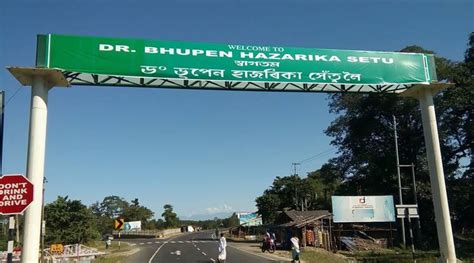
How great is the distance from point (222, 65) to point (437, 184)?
29.8 ft

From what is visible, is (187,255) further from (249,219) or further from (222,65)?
(249,219)

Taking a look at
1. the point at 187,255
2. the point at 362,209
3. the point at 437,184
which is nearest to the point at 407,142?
the point at 362,209

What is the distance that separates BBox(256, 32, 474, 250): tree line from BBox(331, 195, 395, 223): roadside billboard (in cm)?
661

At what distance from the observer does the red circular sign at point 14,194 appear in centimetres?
965

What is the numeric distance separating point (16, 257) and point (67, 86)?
810 inches

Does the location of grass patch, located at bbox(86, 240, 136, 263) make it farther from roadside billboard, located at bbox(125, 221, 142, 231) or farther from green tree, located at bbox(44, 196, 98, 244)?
roadside billboard, located at bbox(125, 221, 142, 231)

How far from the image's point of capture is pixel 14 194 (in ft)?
31.9

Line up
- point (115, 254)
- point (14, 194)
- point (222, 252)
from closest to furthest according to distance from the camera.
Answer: point (14, 194) < point (222, 252) < point (115, 254)

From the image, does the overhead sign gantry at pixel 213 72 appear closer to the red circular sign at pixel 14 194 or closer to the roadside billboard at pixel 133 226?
the red circular sign at pixel 14 194

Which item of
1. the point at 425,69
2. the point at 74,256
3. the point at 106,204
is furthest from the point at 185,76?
the point at 106,204

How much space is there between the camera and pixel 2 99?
1519cm

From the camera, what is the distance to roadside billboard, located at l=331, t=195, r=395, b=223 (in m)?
39.7

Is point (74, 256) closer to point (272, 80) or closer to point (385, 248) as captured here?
point (272, 80)

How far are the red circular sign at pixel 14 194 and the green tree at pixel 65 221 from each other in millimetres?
37923
